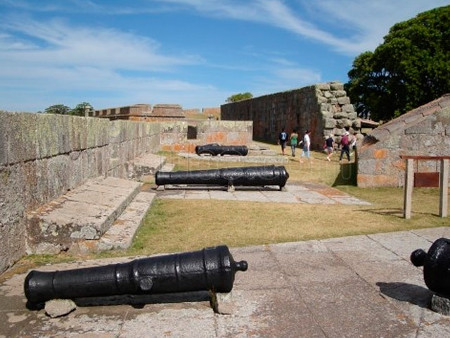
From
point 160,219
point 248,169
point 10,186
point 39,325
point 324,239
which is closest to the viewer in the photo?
point 39,325

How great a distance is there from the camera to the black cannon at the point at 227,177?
30.1 feet

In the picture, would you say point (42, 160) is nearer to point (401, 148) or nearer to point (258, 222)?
point (258, 222)

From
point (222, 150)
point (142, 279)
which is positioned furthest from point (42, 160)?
point (222, 150)

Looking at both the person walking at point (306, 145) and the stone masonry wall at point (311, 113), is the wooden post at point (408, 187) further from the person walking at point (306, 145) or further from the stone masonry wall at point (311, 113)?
the stone masonry wall at point (311, 113)

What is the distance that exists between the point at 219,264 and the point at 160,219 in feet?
11.3

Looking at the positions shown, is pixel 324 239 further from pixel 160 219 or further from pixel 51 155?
pixel 51 155

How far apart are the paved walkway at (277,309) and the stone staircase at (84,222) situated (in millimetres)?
467

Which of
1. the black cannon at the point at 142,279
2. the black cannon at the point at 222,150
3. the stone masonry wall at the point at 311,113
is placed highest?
the stone masonry wall at the point at 311,113

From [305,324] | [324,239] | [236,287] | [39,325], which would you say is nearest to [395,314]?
[305,324]

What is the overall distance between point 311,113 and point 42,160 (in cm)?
1833

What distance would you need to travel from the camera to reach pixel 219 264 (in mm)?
3232

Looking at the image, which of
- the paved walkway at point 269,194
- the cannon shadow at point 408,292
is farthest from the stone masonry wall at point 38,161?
the cannon shadow at point 408,292

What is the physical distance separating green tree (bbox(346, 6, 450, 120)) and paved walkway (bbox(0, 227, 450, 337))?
87.1 feet

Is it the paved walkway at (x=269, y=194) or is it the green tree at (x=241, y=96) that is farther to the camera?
the green tree at (x=241, y=96)
